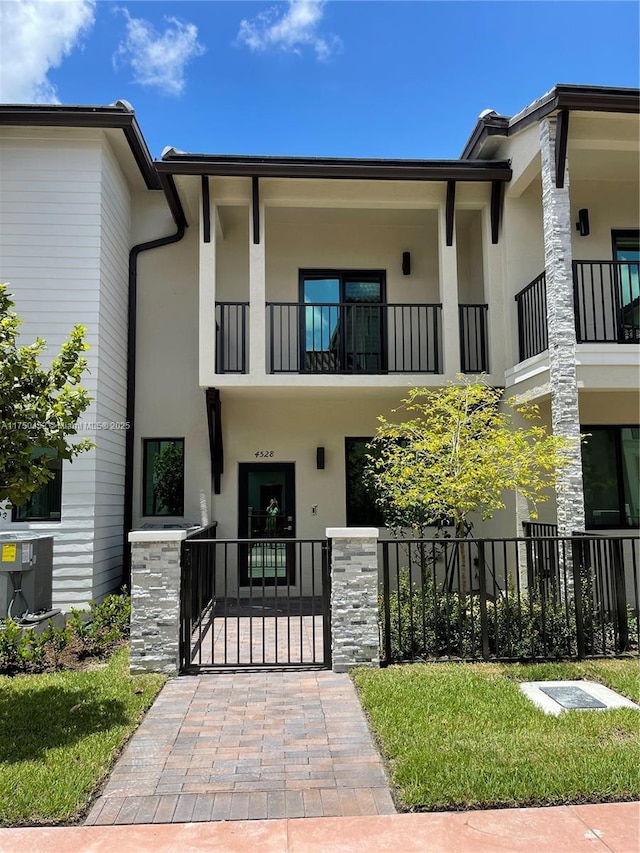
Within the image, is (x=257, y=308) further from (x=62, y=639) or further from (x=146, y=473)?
(x=62, y=639)

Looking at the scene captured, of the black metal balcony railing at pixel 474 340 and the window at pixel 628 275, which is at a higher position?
the window at pixel 628 275

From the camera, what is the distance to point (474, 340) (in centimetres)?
1016

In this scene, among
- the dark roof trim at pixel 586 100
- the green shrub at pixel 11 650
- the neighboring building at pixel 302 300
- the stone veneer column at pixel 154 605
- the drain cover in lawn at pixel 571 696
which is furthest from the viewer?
the neighboring building at pixel 302 300

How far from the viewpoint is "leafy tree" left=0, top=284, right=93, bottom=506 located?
4.80 m

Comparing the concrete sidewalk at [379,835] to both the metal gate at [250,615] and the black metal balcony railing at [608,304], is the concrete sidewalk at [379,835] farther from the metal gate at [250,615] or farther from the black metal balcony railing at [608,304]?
the black metal balcony railing at [608,304]

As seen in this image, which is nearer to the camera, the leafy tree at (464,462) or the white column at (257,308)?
the leafy tree at (464,462)

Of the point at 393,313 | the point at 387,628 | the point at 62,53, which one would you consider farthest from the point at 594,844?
the point at 62,53

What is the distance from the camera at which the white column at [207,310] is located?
922 centimetres

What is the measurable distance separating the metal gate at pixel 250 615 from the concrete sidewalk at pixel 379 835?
2.31m

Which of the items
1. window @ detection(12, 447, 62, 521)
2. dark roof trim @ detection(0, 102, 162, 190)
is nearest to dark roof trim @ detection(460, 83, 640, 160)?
dark roof trim @ detection(0, 102, 162, 190)

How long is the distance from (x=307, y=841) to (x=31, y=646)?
4.55 metres

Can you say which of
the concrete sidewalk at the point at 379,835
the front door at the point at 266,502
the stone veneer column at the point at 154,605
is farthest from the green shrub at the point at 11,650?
the front door at the point at 266,502

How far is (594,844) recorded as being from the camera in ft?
10.7

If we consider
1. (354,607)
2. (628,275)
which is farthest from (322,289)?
(354,607)
